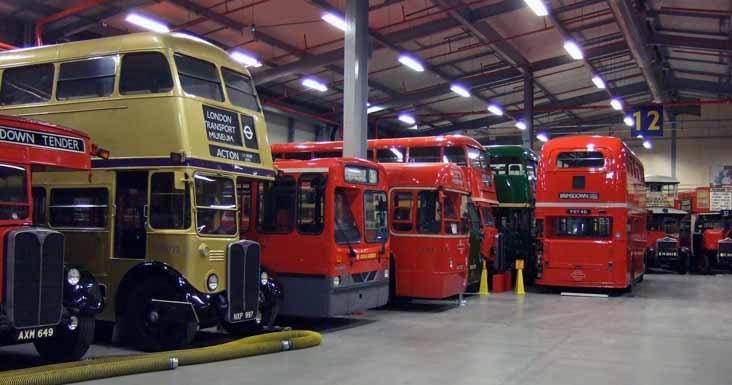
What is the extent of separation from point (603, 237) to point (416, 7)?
7995mm

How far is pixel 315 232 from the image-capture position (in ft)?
37.6

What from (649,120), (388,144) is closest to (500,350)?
(388,144)

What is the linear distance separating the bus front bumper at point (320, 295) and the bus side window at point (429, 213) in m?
2.56

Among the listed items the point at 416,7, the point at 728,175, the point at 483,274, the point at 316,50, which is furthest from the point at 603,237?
the point at 728,175

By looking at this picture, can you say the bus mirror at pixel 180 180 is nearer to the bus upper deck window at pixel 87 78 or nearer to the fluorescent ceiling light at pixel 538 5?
the bus upper deck window at pixel 87 78

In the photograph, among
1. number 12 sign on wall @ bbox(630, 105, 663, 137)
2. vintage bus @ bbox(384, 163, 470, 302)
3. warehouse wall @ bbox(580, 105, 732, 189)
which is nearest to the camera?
vintage bus @ bbox(384, 163, 470, 302)

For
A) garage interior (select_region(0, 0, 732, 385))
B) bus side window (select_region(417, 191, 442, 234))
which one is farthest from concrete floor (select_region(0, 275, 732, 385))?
bus side window (select_region(417, 191, 442, 234))

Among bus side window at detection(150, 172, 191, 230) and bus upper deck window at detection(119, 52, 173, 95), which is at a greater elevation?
bus upper deck window at detection(119, 52, 173, 95)

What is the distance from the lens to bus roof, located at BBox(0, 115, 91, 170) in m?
7.68

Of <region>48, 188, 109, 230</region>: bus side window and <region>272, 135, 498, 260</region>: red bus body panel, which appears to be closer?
<region>48, 188, 109, 230</region>: bus side window

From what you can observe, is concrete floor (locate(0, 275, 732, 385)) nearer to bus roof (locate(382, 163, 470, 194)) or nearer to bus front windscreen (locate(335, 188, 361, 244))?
bus front windscreen (locate(335, 188, 361, 244))

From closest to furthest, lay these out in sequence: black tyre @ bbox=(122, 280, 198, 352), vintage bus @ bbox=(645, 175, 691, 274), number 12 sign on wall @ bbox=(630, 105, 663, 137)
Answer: black tyre @ bbox=(122, 280, 198, 352) → number 12 sign on wall @ bbox=(630, 105, 663, 137) → vintage bus @ bbox=(645, 175, 691, 274)

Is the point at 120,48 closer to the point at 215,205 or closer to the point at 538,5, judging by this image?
the point at 215,205

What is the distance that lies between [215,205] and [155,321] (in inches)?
65.8
